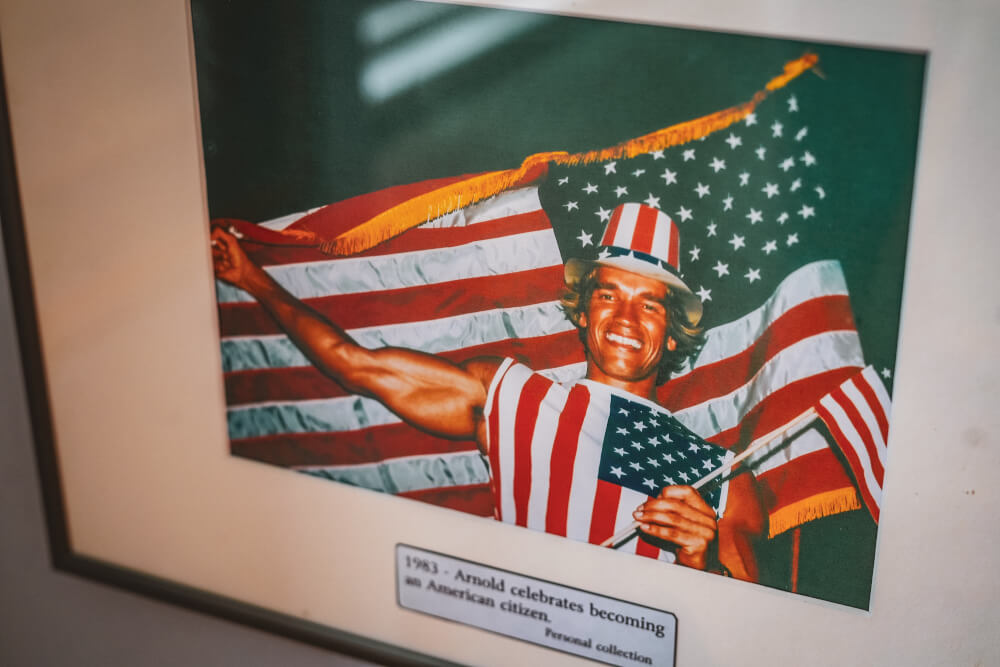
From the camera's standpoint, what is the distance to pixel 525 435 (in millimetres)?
1387

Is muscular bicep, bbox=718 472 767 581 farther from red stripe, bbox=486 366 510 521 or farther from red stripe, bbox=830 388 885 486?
red stripe, bbox=486 366 510 521

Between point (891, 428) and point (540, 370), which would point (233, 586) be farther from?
point (891, 428)

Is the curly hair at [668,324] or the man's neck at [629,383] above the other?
the curly hair at [668,324]

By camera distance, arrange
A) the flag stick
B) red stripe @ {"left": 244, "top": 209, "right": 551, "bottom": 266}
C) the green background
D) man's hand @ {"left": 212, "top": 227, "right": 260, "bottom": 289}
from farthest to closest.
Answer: man's hand @ {"left": 212, "top": 227, "right": 260, "bottom": 289} < red stripe @ {"left": 244, "top": 209, "right": 551, "bottom": 266} < the flag stick < the green background

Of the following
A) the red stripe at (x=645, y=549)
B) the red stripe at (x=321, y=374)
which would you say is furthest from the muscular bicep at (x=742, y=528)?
the red stripe at (x=321, y=374)

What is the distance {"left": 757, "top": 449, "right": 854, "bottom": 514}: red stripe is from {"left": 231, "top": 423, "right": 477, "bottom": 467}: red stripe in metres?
0.51

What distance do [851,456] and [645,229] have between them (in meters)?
0.46

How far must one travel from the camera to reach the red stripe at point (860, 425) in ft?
3.81

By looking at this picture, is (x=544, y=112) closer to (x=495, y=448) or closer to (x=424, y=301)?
(x=424, y=301)

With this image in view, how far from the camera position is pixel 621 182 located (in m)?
1.22

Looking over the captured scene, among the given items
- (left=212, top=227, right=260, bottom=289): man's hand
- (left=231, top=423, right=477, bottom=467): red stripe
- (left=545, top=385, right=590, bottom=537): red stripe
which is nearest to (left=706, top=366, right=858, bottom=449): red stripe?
(left=545, top=385, right=590, bottom=537): red stripe
